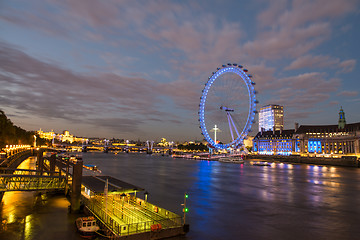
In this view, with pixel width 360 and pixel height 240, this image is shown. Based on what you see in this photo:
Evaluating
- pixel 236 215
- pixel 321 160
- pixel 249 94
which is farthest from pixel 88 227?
pixel 321 160

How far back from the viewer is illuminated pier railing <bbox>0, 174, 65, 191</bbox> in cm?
2471

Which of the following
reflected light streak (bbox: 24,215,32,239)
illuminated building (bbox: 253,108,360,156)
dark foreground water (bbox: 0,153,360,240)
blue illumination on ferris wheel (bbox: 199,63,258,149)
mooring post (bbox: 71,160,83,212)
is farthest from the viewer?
illuminated building (bbox: 253,108,360,156)

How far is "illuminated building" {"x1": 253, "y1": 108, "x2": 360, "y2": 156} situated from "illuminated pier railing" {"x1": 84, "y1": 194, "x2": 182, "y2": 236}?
469ft

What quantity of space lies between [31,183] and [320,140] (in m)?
164

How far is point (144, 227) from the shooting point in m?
18.0

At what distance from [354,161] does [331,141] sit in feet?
161

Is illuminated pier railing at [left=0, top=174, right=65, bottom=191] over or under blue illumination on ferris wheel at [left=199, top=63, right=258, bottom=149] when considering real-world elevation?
under

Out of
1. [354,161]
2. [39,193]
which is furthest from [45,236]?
[354,161]

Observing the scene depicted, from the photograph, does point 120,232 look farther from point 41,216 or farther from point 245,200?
point 245,200

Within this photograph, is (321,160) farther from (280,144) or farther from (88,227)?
(88,227)

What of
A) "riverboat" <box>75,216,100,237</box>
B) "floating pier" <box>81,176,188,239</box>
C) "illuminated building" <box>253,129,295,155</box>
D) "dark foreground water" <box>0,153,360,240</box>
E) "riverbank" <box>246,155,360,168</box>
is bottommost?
"dark foreground water" <box>0,153,360,240</box>

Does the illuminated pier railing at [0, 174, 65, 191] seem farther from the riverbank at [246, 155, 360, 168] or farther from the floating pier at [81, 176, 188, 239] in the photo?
the riverbank at [246, 155, 360, 168]

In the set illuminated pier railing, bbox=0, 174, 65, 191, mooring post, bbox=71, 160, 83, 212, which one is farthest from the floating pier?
illuminated pier railing, bbox=0, 174, 65, 191

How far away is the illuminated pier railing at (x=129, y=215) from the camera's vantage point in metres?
17.7
